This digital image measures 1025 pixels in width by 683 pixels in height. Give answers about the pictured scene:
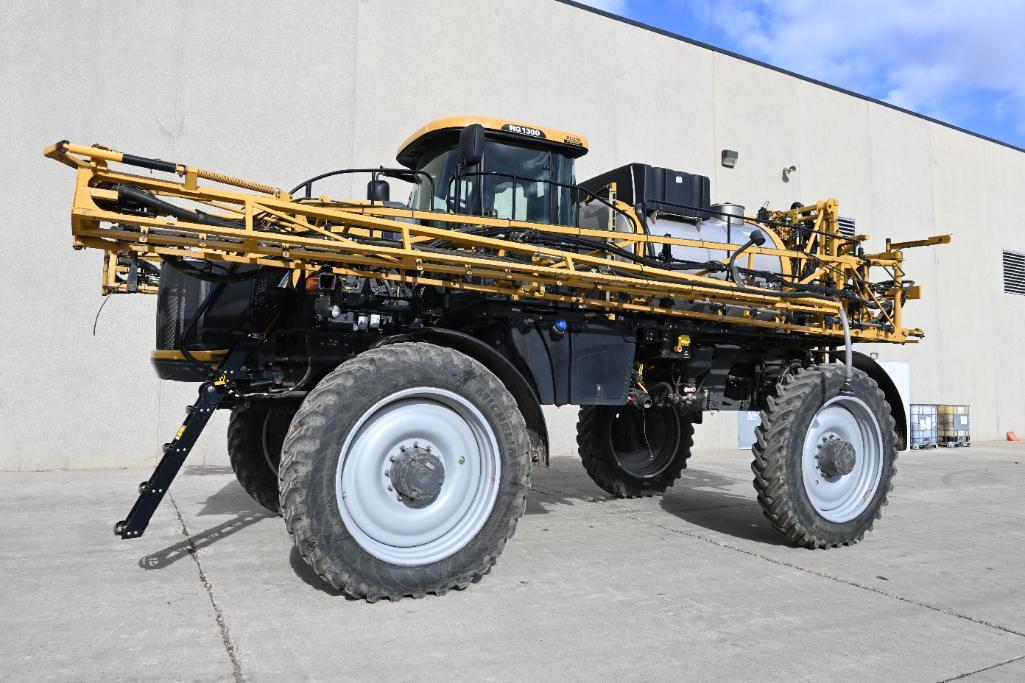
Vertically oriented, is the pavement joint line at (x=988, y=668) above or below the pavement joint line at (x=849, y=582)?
below

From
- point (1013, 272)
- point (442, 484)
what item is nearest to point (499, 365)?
point (442, 484)

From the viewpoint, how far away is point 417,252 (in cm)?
358

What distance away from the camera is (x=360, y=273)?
385cm

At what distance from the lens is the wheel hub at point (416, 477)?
142 inches

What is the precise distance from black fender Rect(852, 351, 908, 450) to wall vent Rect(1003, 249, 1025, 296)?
16.6m

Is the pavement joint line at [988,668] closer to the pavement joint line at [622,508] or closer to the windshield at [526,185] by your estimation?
the pavement joint line at [622,508]

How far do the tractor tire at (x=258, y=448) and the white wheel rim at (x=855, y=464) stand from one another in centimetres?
392

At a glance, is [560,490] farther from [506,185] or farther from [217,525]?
[506,185]

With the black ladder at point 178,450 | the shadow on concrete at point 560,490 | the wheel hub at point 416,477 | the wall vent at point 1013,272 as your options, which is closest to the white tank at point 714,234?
the shadow on concrete at point 560,490

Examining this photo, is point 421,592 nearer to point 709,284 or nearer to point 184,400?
point 709,284

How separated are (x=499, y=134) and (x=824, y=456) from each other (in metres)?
3.30

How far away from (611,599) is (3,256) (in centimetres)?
873

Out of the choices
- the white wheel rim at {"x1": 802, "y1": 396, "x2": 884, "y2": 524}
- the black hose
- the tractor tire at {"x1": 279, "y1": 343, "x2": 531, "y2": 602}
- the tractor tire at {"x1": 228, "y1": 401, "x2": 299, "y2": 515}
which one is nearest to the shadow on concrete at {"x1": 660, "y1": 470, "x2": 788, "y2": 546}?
the white wheel rim at {"x1": 802, "y1": 396, "x2": 884, "y2": 524}

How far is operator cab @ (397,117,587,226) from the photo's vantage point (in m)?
4.59
